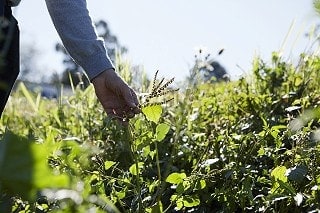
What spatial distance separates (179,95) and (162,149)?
815 mm

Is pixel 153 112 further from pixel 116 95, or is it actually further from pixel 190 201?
pixel 190 201

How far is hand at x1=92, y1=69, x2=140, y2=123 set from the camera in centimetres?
166

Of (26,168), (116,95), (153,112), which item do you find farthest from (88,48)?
(26,168)

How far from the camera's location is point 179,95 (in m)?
3.20

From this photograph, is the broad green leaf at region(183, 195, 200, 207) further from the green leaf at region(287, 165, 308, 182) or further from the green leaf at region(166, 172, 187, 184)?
the green leaf at region(287, 165, 308, 182)

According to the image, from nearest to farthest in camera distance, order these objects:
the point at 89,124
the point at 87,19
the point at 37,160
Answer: the point at 37,160 → the point at 87,19 → the point at 89,124

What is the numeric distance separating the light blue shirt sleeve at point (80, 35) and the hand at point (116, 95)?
25mm

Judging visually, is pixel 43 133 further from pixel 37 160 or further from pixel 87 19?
pixel 37 160

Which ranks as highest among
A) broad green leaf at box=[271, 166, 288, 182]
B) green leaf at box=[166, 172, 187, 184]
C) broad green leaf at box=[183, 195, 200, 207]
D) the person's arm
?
the person's arm

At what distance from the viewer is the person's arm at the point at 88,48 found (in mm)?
1720

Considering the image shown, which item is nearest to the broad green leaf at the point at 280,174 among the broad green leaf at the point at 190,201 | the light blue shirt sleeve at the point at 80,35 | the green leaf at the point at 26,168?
the broad green leaf at the point at 190,201

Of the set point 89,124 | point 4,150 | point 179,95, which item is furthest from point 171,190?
point 4,150

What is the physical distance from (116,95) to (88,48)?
157mm

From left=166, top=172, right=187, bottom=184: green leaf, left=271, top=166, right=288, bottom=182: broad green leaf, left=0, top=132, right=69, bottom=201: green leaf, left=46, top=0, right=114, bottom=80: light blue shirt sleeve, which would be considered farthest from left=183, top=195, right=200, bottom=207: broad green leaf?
left=0, top=132, right=69, bottom=201: green leaf
